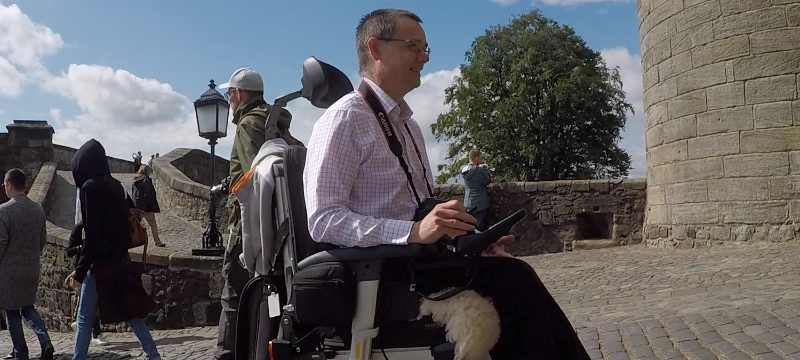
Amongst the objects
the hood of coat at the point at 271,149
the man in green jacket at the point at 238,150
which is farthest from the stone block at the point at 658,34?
the hood of coat at the point at 271,149

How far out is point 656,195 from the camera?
A: 1158cm

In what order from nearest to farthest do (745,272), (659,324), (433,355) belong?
(433,355)
(659,324)
(745,272)

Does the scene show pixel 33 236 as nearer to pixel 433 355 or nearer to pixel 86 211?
pixel 86 211

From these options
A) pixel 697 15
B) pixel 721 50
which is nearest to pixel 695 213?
pixel 721 50

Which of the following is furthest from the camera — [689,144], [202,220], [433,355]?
[202,220]

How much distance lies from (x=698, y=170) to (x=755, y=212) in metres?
1.04

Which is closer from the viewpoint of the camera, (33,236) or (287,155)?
(287,155)

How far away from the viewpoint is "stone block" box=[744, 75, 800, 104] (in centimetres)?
927

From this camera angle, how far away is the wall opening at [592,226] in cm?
1364

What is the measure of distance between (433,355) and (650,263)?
25.9 ft

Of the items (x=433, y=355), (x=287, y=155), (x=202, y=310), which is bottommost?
(x=202, y=310)

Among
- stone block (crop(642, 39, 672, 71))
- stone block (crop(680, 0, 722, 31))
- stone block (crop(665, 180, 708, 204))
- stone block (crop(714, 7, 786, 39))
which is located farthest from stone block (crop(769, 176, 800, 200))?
stone block (crop(642, 39, 672, 71))

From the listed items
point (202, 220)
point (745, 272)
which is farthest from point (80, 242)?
point (202, 220)

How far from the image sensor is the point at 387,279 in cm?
201
